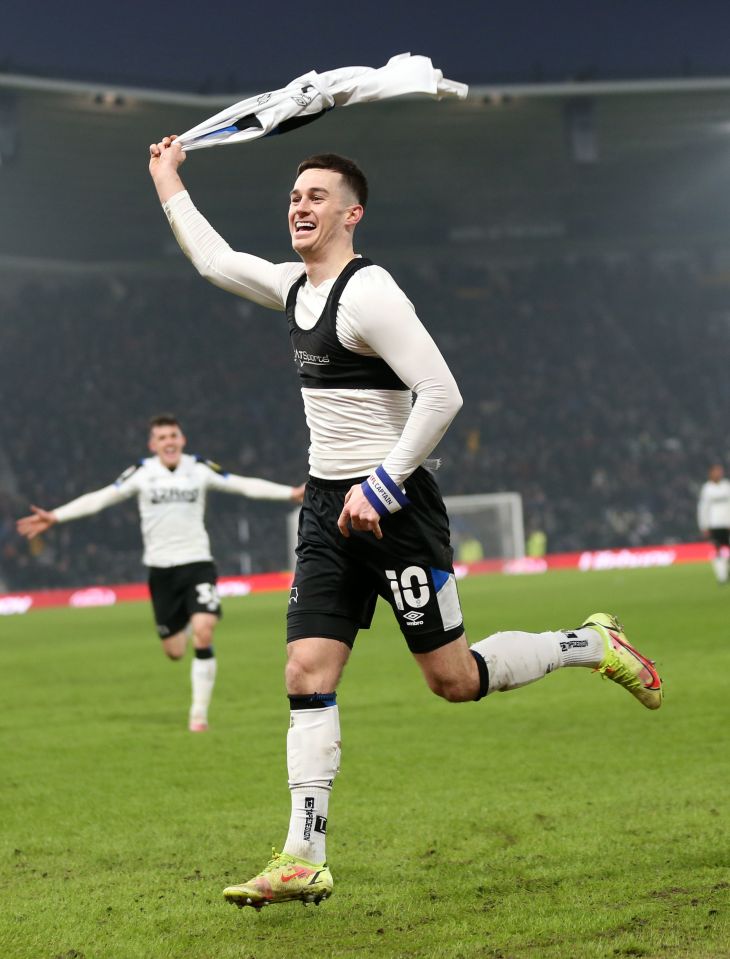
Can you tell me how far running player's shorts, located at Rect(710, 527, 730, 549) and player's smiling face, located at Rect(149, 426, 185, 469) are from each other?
16588 mm

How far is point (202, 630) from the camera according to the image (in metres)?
10.7

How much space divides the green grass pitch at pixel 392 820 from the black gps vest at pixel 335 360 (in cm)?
199

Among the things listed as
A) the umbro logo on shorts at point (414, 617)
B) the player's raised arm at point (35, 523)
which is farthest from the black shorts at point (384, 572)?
the player's raised arm at point (35, 523)

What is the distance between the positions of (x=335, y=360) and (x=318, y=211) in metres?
0.58

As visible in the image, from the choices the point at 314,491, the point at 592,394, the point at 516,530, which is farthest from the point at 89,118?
the point at 314,491

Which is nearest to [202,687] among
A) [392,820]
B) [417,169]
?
[392,820]

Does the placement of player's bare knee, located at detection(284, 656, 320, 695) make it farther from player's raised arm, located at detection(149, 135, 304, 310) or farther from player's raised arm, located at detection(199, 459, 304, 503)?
player's raised arm, located at detection(199, 459, 304, 503)

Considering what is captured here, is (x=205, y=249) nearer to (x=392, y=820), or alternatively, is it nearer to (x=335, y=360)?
(x=335, y=360)

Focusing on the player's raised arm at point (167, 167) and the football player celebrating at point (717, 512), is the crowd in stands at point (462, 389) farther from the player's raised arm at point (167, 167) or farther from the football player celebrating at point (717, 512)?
the player's raised arm at point (167, 167)

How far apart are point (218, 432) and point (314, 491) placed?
119ft

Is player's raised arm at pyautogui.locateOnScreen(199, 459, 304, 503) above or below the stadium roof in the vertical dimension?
below

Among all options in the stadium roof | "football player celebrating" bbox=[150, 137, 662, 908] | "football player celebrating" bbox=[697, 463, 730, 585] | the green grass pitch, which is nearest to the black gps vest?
"football player celebrating" bbox=[150, 137, 662, 908]

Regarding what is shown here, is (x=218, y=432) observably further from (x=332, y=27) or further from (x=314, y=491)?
Result: (x=314, y=491)

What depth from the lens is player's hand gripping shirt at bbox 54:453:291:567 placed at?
36.7 ft
